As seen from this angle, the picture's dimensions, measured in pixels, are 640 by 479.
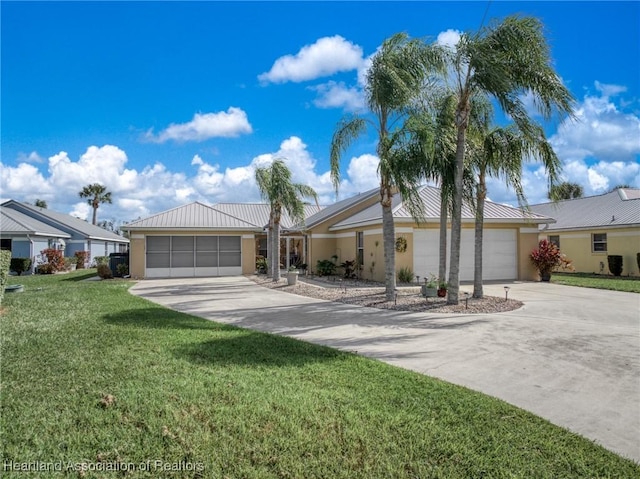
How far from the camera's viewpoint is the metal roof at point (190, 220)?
24.2 meters

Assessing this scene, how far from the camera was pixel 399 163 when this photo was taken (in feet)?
41.3

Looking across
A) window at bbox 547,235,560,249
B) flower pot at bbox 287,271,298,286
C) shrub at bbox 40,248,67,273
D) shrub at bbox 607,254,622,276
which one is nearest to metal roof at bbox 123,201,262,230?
flower pot at bbox 287,271,298,286

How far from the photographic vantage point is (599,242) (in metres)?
24.7

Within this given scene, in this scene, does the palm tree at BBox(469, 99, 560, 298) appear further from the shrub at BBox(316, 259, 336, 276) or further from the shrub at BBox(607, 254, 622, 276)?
the shrub at BBox(607, 254, 622, 276)

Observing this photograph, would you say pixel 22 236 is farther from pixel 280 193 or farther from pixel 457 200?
pixel 457 200

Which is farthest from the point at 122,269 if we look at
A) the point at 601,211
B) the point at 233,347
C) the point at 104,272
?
the point at 601,211

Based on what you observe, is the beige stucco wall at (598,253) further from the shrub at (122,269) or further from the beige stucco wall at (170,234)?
the shrub at (122,269)

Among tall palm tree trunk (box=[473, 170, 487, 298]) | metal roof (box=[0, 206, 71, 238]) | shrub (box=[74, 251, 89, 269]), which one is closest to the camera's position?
tall palm tree trunk (box=[473, 170, 487, 298])

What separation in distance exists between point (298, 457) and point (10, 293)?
49.5 ft

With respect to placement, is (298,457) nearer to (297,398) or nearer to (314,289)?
(297,398)

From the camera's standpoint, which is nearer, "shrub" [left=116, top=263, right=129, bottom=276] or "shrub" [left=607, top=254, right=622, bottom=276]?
"shrub" [left=607, top=254, right=622, bottom=276]

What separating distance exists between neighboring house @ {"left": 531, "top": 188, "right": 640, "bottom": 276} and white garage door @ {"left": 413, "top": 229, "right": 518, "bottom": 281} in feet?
15.6

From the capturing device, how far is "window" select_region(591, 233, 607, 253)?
2433 cm

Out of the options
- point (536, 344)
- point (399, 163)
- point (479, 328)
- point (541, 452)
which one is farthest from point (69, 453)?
point (399, 163)
